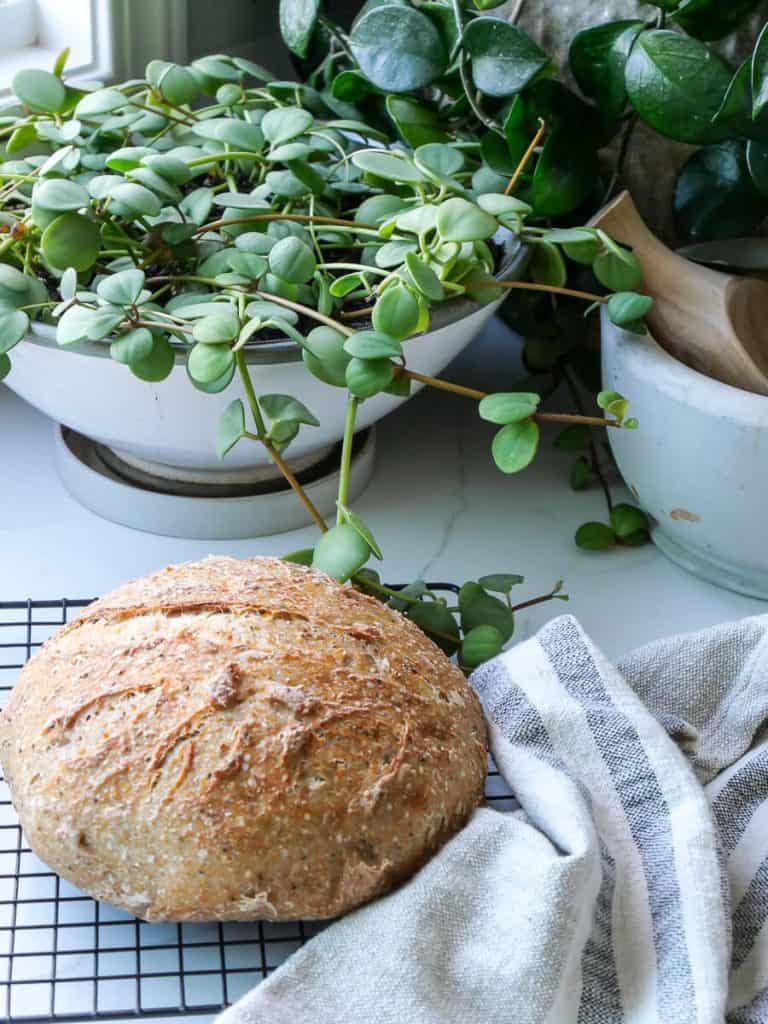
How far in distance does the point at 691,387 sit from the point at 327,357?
0.22 metres

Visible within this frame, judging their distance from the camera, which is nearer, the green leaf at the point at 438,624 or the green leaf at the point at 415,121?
the green leaf at the point at 438,624

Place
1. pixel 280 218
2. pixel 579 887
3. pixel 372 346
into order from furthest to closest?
1. pixel 280 218
2. pixel 372 346
3. pixel 579 887

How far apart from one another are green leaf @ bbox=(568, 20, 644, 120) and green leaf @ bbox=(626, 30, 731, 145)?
0.08 feet

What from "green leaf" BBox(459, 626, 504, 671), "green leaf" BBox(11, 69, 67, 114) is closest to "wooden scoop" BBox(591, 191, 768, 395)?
"green leaf" BBox(459, 626, 504, 671)

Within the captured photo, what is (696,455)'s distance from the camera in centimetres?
76

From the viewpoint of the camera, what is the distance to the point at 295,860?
552 millimetres

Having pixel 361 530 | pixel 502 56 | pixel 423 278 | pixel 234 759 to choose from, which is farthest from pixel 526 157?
pixel 234 759

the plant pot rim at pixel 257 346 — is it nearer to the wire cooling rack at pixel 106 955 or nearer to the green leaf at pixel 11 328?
the green leaf at pixel 11 328

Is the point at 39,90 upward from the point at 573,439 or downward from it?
upward

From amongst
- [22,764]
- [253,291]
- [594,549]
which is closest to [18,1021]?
[22,764]

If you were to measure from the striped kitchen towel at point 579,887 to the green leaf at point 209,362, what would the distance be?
21cm

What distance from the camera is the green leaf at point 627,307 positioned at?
2.48 feet

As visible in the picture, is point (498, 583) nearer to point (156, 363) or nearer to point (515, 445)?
point (515, 445)

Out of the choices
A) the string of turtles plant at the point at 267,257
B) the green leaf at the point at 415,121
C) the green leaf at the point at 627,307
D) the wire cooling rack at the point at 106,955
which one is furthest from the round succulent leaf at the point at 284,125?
the wire cooling rack at the point at 106,955
